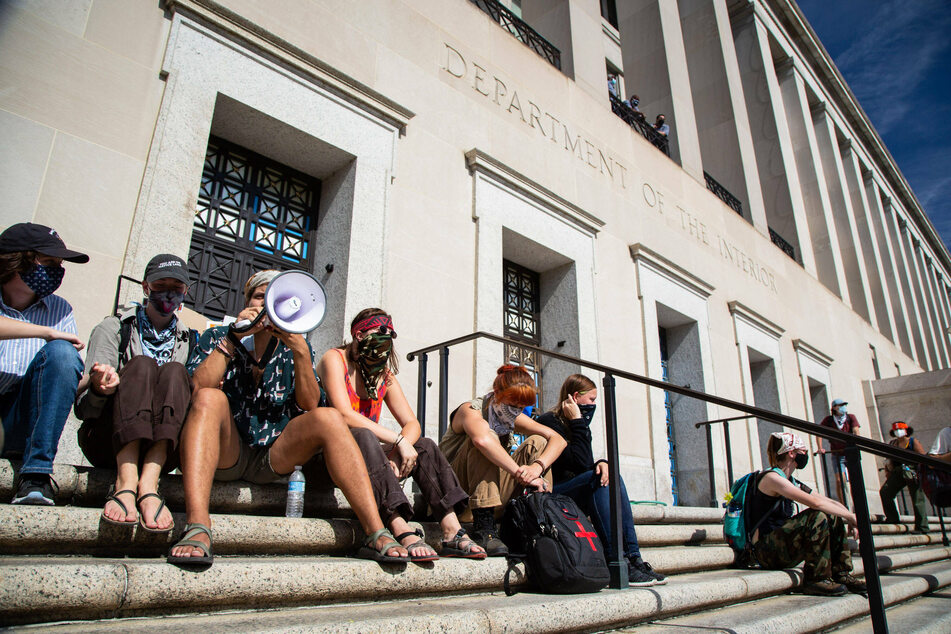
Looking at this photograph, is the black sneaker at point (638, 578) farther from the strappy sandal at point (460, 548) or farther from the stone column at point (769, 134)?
the stone column at point (769, 134)

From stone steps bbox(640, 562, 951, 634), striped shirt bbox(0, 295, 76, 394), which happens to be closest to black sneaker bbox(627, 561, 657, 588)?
stone steps bbox(640, 562, 951, 634)

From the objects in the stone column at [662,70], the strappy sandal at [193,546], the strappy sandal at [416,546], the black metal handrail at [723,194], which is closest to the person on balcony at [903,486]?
the black metal handrail at [723,194]

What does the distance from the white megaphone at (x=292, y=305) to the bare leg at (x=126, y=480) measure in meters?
0.65

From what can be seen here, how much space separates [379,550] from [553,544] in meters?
0.88

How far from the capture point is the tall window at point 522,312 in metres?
7.61

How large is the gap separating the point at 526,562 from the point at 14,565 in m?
2.10

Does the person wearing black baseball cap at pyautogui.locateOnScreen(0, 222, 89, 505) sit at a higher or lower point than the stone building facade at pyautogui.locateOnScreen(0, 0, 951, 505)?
lower

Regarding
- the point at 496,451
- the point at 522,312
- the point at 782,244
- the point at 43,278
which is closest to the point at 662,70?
the point at 782,244

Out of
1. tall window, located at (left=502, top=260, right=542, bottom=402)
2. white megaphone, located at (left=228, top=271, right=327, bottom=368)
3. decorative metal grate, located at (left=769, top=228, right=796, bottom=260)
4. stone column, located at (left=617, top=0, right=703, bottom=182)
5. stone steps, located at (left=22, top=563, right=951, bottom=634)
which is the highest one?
stone column, located at (left=617, top=0, right=703, bottom=182)

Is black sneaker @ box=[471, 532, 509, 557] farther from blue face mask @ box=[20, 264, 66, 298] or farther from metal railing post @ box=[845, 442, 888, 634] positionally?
blue face mask @ box=[20, 264, 66, 298]

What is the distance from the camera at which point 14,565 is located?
179 cm

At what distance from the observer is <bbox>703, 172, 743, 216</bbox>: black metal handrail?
40.2ft

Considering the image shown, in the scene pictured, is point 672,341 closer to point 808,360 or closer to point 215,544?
point 808,360

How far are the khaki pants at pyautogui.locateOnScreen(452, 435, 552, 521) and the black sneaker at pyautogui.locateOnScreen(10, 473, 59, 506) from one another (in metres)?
1.97
